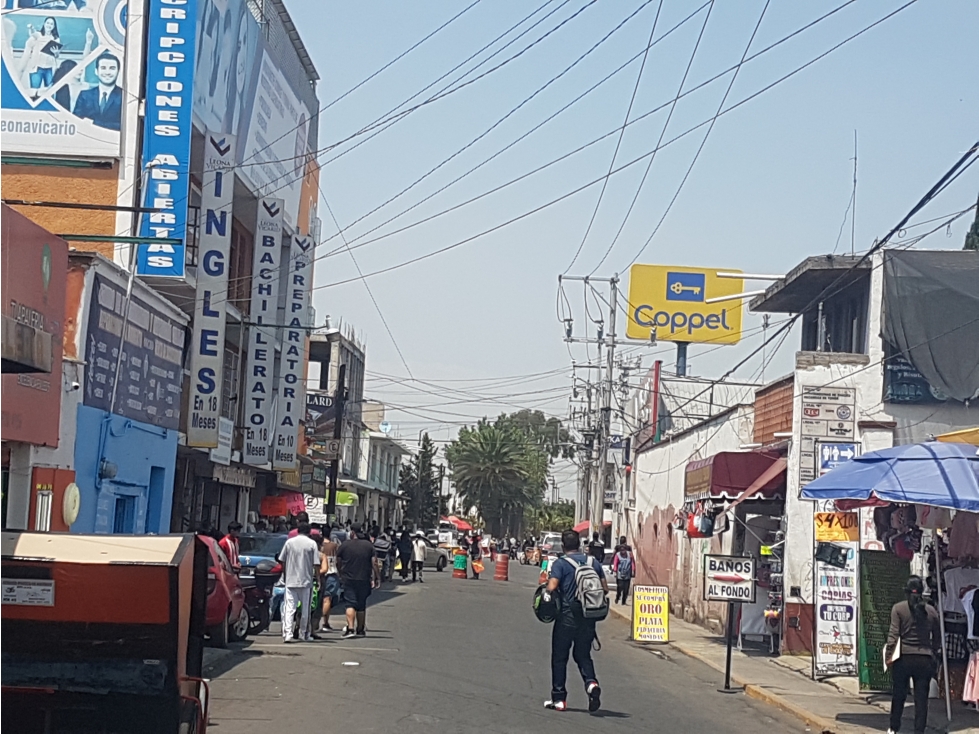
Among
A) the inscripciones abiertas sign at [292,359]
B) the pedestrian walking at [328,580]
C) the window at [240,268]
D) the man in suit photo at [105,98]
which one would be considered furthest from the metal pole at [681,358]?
the pedestrian walking at [328,580]

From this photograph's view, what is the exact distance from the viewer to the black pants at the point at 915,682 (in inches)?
484

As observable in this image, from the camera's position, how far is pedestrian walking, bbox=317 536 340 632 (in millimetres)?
20141

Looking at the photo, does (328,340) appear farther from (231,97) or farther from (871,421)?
(871,421)

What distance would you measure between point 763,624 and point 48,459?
1292cm

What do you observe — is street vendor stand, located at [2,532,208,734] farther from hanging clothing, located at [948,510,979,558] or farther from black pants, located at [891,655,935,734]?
hanging clothing, located at [948,510,979,558]

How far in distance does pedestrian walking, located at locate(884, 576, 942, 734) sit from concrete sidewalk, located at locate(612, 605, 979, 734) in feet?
2.07

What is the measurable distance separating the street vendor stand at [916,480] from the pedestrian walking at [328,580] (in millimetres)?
9066

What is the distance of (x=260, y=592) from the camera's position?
792 inches

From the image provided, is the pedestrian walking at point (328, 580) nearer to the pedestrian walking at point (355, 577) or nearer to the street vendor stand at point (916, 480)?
the pedestrian walking at point (355, 577)

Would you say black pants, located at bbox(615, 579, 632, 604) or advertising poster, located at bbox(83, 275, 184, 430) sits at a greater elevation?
advertising poster, located at bbox(83, 275, 184, 430)

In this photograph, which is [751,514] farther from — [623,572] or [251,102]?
[251,102]

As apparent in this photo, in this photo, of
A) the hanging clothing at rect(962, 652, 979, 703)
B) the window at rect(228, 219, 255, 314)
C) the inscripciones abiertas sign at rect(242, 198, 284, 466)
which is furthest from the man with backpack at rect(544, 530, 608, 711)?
the window at rect(228, 219, 255, 314)

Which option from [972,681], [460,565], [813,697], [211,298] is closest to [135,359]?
[211,298]

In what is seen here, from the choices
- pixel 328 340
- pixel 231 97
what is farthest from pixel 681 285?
pixel 231 97
